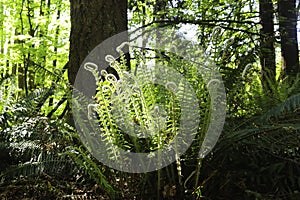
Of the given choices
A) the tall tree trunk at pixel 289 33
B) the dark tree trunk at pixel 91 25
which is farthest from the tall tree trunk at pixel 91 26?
the tall tree trunk at pixel 289 33

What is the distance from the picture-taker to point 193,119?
0.99m

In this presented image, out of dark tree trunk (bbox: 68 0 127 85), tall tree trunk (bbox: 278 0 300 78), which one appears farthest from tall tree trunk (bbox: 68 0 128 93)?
tall tree trunk (bbox: 278 0 300 78)

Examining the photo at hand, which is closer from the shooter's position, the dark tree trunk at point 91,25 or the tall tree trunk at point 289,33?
the dark tree trunk at point 91,25

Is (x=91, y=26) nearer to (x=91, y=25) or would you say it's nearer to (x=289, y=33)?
(x=91, y=25)

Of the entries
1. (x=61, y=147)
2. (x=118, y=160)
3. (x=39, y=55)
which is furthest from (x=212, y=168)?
(x=39, y=55)

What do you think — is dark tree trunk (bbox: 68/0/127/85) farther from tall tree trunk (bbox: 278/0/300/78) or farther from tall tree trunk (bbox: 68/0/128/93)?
Result: tall tree trunk (bbox: 278/0/300/78)

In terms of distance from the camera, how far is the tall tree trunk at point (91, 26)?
5.09 feet

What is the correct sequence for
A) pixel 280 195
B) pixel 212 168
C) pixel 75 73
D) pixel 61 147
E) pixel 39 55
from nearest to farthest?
pixel 280 195
pixel 212 168
pixel 61 147
pixel 75 73
pixel 39 55

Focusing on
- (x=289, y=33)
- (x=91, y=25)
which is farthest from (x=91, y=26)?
(x=289, y=33)

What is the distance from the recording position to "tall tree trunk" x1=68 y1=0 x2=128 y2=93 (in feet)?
5.09

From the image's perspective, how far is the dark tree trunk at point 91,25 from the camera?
1.55m

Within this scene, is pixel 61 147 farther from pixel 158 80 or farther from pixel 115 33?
pixel 115 33

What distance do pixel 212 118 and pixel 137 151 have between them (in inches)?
10.0

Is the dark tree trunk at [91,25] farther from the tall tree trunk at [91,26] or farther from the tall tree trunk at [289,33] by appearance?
the tall tree trunk at [289,33]
